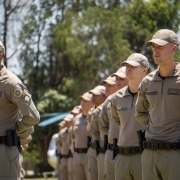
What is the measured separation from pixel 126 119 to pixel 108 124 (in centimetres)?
219

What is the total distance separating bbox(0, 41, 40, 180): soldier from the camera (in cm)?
970

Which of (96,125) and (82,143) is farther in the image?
(82,143)

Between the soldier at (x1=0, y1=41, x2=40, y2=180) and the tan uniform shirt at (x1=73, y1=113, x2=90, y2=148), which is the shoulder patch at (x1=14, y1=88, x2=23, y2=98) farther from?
the tan uniform shirt at (x1=73, y1=113, x2=90, y2=148)

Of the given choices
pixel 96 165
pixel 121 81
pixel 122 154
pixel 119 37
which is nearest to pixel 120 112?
pixel 122 154

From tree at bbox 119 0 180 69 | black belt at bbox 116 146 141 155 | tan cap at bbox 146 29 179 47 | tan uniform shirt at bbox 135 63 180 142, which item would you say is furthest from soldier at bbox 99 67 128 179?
tree at bbox 119 0 180 69

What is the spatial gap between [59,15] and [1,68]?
33027 millimetres

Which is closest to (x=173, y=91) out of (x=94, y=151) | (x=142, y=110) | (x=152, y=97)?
(x=152, y=97)

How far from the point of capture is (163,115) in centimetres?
897

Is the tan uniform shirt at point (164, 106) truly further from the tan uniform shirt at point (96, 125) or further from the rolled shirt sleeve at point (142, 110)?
the tan uniform shirt at point (96, 125)

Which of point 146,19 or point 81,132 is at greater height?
point 81,132

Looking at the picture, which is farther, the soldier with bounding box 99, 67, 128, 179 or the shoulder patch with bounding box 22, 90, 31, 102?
the soldier with bounding box 99, 67, 128, 179

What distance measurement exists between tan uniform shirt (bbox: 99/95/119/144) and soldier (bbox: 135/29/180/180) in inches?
118

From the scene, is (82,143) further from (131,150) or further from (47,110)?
(47,110)

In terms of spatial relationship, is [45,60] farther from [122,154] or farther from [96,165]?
[122,154]
